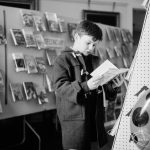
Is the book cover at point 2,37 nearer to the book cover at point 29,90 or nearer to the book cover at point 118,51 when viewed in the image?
the book cover at point 29,90

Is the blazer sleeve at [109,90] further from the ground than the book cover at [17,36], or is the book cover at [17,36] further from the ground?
the book cover at [17,36]

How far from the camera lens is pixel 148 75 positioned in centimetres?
111

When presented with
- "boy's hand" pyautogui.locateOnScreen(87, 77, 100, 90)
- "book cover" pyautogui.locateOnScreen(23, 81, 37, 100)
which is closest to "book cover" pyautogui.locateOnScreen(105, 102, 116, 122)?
"book cover" pyautogui.locateOnScreen(23, 81, 37, 100)

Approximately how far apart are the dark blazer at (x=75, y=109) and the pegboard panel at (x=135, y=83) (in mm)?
355

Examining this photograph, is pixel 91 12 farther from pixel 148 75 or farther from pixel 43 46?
pixel 148 75

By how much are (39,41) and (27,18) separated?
27 centimetres

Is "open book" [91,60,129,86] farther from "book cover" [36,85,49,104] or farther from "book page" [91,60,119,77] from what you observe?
"book cover" [36,85,49,104]

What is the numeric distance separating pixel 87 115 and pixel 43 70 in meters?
1.41

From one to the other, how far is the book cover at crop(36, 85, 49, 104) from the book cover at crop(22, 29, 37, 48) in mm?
434

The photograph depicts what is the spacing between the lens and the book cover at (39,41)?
281 cm

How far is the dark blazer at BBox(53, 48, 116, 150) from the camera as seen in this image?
1488 millimetres

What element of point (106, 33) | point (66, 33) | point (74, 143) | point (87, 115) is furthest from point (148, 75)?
point (106, 33)

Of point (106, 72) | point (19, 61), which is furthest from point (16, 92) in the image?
point (106, 72)

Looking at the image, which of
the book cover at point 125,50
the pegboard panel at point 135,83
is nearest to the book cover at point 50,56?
the book cover at point 125,50
